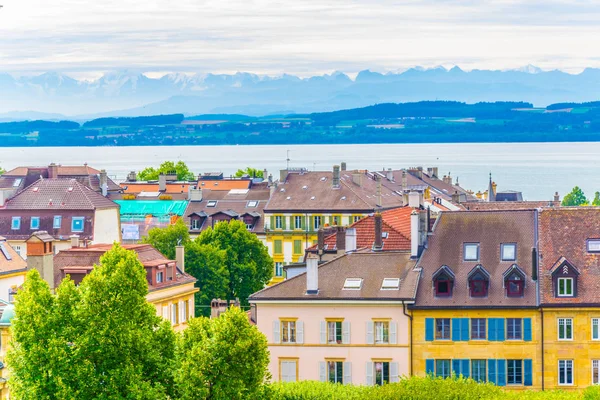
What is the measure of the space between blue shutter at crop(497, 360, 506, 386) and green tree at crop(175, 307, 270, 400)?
49.4 ft

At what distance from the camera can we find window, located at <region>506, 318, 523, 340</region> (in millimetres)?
55906

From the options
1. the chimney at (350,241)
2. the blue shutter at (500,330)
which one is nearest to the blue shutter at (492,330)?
the blue shutter at (500,330)

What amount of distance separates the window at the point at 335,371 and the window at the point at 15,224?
44.5 metres

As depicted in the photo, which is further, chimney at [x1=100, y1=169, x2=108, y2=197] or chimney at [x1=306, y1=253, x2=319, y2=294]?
chimney at [x1=100, y1=169, x2=108, y2=197]

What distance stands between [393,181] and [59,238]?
46907mm

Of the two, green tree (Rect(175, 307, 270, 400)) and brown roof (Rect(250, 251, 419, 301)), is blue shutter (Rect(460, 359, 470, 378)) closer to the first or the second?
brown roof (Rect(250, 251, 419, 301))

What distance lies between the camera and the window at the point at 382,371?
56406mm

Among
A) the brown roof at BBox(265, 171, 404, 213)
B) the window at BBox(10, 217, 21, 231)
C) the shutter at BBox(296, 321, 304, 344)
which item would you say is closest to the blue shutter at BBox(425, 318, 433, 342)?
the shutter at BBox(296, 321, 304, 344)

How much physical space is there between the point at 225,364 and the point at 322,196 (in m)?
72.4

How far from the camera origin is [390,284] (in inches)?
2263

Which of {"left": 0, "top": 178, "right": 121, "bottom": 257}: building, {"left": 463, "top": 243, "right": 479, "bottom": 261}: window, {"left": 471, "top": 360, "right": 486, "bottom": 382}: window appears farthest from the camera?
{"left": 0, "top": 178, "right": 121, "bottom": 257}: building

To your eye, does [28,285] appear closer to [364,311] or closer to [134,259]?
[134,259]

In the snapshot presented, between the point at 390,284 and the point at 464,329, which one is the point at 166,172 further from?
the point at 464,329

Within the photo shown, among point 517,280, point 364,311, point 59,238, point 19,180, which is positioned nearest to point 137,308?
point 364,311
